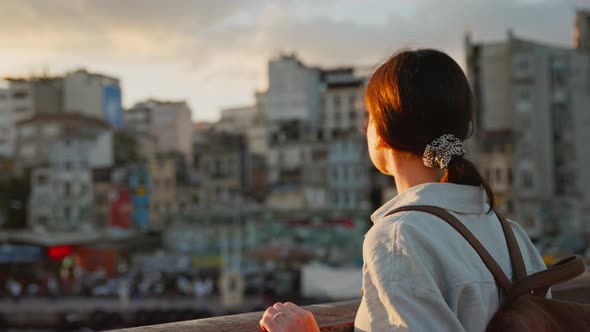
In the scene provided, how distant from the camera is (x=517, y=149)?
37.6m

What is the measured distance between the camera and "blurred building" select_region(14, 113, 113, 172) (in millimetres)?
43562

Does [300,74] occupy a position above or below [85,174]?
above

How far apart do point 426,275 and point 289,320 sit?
1.31 feet

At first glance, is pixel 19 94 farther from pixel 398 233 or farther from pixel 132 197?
pixel 398 233

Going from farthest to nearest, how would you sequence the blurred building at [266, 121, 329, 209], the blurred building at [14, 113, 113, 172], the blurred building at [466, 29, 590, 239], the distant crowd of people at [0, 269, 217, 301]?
1. the blurred building at [14, 113, 113, 172]
2. the blurred building at [266, 121, 329, 209]
3. the blurred building at [466, 29, 590, 239]
4. the distant crowd of people at [0, 269, 217, 301]

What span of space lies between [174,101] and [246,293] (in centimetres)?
2500

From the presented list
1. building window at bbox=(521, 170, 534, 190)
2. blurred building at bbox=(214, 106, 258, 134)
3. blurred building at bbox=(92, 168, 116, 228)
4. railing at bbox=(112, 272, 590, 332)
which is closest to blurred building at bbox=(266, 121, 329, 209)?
blurred building at bbox=(214, 106, 258, 134)

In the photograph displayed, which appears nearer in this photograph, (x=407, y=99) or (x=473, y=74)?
(x=407, y=99)

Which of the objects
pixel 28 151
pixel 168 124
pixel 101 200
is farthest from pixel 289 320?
pixel 168 124

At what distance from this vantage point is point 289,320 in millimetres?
1640

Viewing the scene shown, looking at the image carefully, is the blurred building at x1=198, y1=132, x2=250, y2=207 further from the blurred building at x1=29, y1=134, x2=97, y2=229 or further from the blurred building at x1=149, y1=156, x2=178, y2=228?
the blurred building at x1=29, y1=134, x2=97, y2=229

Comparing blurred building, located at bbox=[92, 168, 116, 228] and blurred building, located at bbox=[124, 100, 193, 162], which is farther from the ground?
blurred building, located at bbox=[124, 100, 193, 162]

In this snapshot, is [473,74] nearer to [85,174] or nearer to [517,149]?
[517,149]

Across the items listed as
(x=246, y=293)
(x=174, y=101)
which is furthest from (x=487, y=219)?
(x=174, y=101)
